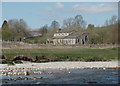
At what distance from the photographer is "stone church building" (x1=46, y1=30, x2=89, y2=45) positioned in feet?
324

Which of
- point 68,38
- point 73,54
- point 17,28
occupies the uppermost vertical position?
point 17,28

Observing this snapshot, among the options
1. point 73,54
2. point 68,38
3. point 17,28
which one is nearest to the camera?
point 73,54

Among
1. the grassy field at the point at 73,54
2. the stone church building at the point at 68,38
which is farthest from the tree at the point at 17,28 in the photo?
the grassy field at the point at 73,54

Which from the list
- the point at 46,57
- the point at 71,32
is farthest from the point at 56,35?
the point at 46,57

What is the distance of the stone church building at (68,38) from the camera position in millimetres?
98881

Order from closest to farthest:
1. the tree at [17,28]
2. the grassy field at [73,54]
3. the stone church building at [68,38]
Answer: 1. the grassy field at [73,54]
2. the stone church building at [68,38]
3. the tree at [17,28]

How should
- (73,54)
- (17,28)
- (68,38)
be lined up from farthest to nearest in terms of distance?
(17,28) → (68,38) → (73,54)

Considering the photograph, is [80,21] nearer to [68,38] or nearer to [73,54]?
[68,38]

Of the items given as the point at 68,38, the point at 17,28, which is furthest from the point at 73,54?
the point at 17,28

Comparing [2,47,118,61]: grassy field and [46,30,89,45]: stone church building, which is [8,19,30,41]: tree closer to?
[46,30,89,45]: stone church building

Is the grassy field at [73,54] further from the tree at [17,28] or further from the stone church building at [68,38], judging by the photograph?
the tree at [17,28]

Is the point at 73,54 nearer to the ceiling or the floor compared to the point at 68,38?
nearer to the floor

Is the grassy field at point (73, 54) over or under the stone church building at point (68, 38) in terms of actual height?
under

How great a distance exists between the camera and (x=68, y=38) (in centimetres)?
10594
